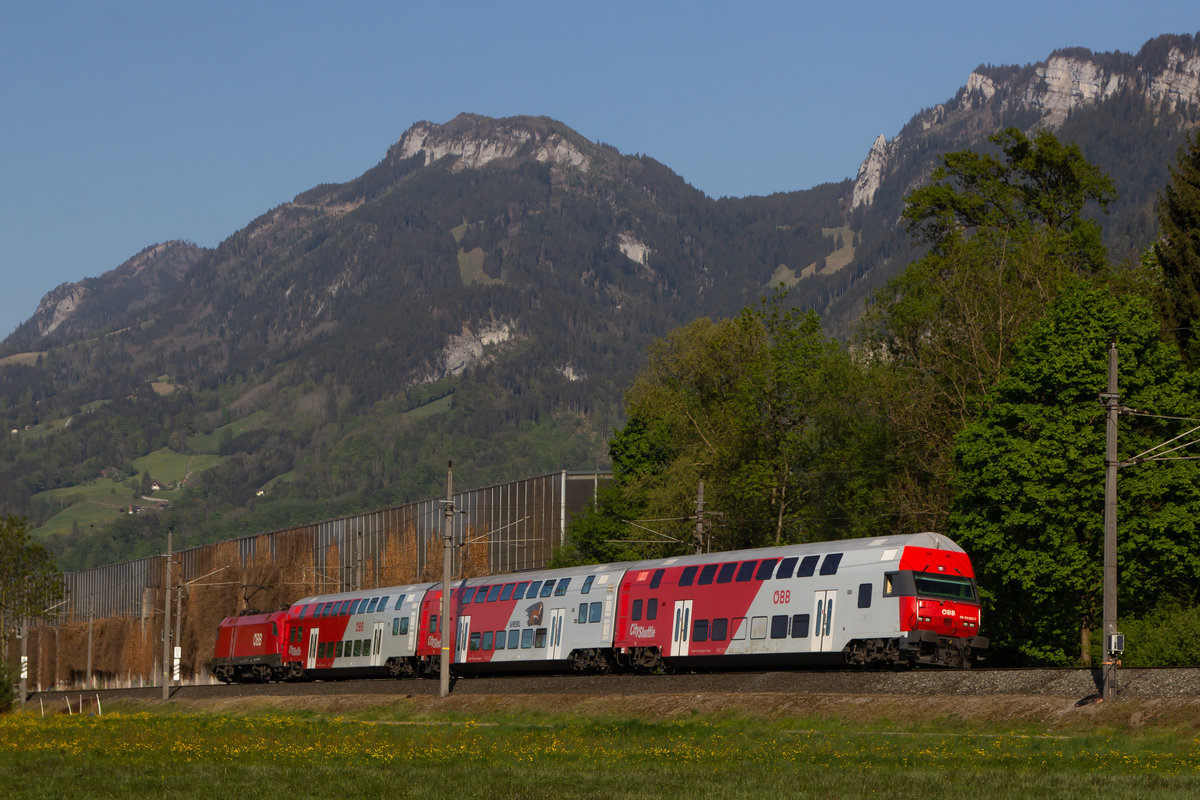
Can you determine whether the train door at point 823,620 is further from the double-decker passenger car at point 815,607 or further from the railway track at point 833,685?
the railway track at point 833,685

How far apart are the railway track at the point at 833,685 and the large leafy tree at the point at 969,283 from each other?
908 inches

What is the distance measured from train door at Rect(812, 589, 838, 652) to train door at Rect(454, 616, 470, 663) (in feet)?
75.8

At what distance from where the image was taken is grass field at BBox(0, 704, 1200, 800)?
26.5m

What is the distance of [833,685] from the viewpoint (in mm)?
44438

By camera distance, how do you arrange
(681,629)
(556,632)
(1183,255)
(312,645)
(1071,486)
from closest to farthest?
(681,629), (1071,486), (556,632), (1183,255), (312,645)

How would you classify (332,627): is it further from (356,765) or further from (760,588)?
(356,765)

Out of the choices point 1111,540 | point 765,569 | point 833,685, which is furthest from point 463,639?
point 1111,540

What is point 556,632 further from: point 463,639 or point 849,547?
point 849,547

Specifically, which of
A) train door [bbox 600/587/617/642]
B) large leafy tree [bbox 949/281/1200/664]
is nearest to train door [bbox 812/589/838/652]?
train door [bbox 600/587/617/642]

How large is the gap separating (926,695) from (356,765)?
16.8 metres

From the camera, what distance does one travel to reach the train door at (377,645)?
2933 inches

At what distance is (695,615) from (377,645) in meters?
25.5

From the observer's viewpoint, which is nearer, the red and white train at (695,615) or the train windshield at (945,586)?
the train windshield at (945,586)

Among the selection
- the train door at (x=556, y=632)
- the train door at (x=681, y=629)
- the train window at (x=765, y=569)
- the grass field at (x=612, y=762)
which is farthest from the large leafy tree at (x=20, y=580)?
the train window at (x=765, y=569)
